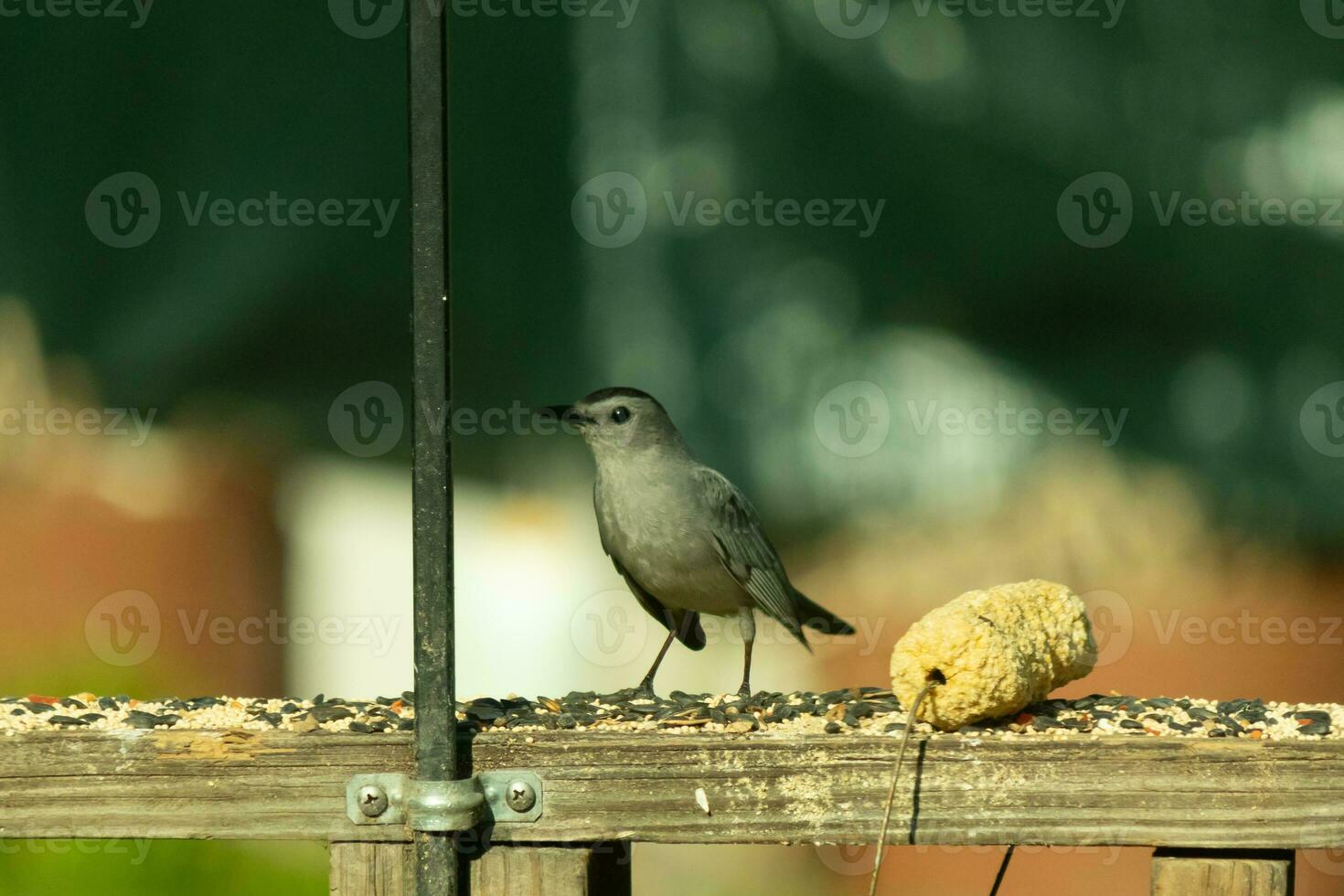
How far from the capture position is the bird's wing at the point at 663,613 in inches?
156

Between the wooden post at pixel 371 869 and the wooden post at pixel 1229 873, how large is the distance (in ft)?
3.74

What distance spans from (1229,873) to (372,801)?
1.28 meters

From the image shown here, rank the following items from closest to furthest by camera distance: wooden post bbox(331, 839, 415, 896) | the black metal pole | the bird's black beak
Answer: the black metal pole, wooden post bbox(331, 839, 415, 896), the bird's black beak

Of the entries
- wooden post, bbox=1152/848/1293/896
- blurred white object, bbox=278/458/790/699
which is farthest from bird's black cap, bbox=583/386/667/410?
wooden post, bbox=1152/848/1293/896

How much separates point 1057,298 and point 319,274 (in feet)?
6.80

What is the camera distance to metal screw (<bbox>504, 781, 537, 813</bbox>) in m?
2.46

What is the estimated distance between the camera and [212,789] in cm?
251

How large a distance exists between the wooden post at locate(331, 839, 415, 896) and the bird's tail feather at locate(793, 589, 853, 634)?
6.07 feet

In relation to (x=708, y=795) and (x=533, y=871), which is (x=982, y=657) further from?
(x=533, y=871)

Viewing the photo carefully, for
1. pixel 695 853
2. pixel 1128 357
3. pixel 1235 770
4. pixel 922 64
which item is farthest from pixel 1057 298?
pixel 1235 770

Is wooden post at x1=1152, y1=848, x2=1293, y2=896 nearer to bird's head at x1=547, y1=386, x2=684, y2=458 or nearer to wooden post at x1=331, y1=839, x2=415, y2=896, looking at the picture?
wooden post at x1=331, y1=839, x2=415, y2=896

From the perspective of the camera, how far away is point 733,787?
246 centimetres

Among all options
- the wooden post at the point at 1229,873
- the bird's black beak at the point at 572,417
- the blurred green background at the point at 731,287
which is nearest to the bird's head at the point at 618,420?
the bird's black beak at the point at 572,417

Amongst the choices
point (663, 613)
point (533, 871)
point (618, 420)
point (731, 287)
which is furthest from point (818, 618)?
point (533, 871)
